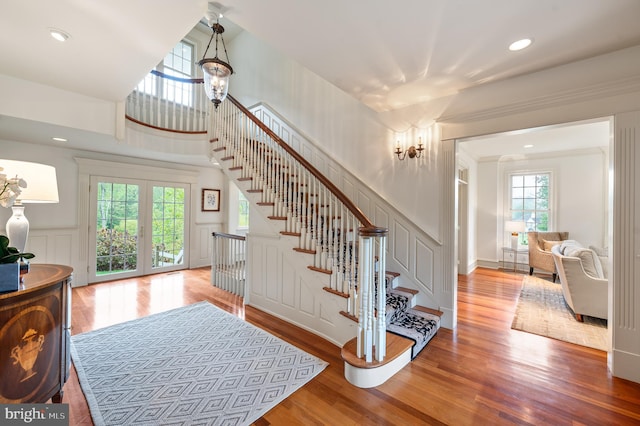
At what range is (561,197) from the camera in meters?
5.77

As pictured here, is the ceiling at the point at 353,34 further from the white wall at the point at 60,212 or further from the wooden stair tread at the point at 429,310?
the wooden stair tread at the point at 429,310

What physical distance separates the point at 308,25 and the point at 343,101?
2.15 metres

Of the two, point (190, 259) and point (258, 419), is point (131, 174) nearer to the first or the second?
point (190, 259)

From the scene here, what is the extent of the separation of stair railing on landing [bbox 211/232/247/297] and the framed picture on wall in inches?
80.7

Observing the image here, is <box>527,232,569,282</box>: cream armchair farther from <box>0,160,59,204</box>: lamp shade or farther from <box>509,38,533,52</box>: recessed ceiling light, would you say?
<box>0,160,59,204</box>: lamp shade

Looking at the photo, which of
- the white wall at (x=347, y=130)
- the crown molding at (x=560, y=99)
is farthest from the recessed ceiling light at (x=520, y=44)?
the white wall at (x=347, y=130)

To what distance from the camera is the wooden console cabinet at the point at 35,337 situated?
4.32ft

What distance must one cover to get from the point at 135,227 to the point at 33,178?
3997 millimetres

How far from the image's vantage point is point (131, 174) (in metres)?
5.16

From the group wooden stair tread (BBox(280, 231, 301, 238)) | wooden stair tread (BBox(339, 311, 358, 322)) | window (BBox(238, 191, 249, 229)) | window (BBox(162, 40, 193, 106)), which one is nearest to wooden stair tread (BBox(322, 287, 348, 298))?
wooden stair tread (BBox(339, 311, 358, 322))

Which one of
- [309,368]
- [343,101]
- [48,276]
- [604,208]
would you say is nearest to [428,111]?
[343,101]

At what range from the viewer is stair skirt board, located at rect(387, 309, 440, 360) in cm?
252

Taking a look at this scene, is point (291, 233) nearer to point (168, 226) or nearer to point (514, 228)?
point (168, 226)

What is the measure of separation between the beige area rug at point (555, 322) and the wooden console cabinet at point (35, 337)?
169 inches
